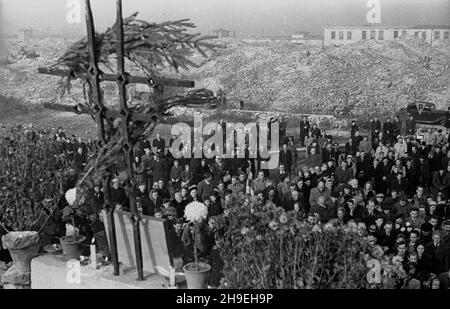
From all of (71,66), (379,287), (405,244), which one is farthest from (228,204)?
(405,244)

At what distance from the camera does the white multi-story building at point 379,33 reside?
4994 centimetres

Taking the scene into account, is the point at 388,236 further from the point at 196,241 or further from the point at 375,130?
the point at 375,130

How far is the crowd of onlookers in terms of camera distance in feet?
27.7

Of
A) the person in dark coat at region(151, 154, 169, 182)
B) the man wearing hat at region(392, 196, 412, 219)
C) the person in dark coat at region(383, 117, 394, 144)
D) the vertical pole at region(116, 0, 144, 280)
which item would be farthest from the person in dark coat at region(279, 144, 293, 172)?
the vertical pole at region(116, 0, 144, 280)

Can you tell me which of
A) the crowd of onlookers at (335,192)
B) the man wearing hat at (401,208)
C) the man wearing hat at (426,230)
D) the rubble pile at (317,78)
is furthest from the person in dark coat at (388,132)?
the rubble pile at (317,78)

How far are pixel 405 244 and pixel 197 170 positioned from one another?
732cm

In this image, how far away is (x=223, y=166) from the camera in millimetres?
15039

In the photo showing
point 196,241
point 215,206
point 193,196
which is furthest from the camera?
point 193,196

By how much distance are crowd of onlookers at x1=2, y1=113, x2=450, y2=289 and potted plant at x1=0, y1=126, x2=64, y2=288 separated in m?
0.88

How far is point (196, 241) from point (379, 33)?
1873 inches

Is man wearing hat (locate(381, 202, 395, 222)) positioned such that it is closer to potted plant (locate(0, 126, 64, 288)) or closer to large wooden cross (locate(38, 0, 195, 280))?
large wooden cross (locate(38, 0, 195, 280))

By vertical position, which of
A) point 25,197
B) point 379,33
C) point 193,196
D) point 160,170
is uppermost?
point 379,33

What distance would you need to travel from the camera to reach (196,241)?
26.6 ft

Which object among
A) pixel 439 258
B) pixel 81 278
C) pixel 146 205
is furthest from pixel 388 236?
pixel 81 278
